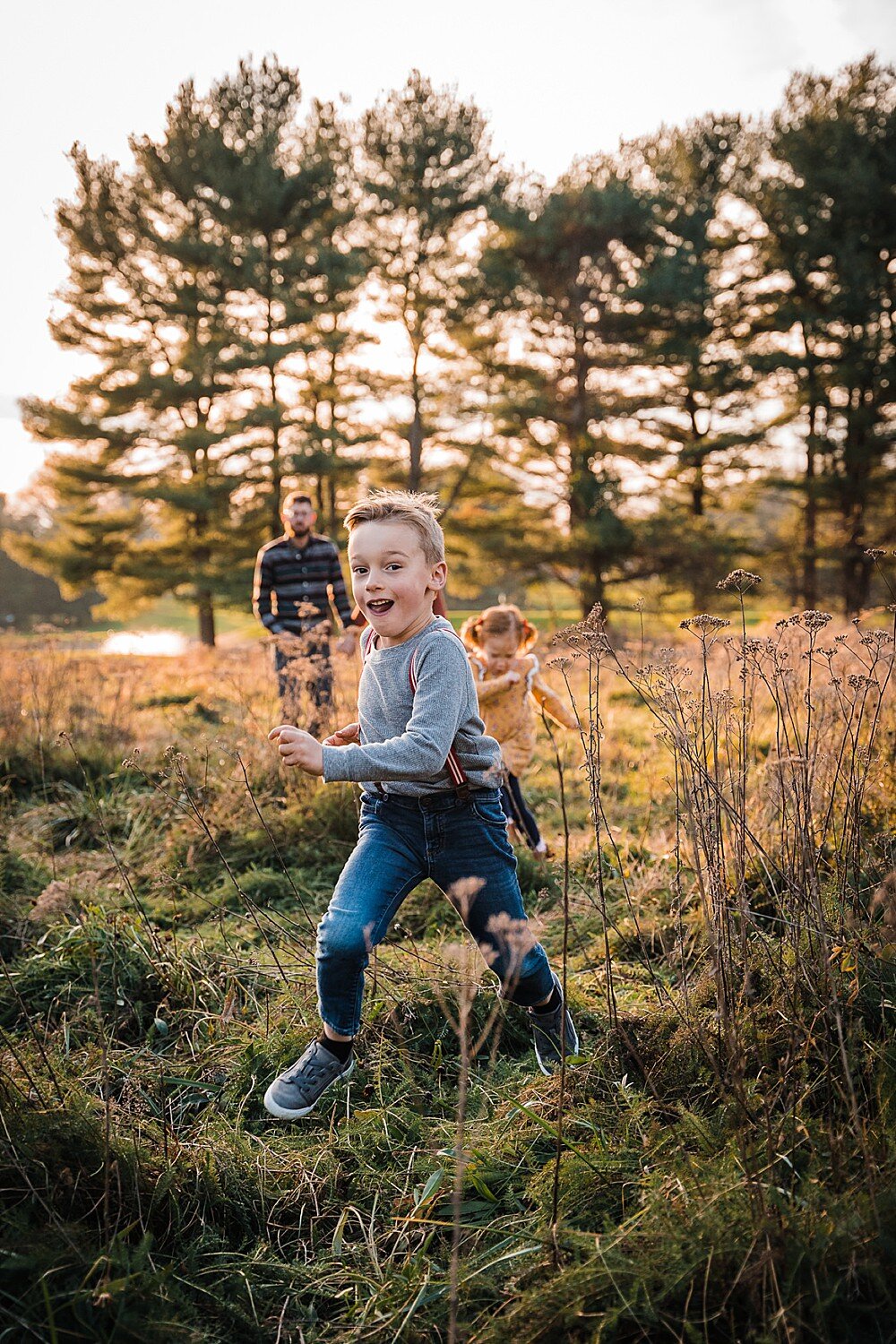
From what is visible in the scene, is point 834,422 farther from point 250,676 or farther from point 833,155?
point 250,676

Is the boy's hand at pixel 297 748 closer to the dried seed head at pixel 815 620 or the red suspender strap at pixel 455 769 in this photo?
the red suspender strap at pixel 455 769

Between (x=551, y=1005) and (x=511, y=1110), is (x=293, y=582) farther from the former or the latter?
(x=511, y=1110)

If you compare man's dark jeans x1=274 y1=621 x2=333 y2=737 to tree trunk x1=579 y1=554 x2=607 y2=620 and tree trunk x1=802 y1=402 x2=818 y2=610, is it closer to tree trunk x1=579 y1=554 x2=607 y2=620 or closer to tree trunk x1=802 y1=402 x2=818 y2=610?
tree trunk x1=579 y1=554 x2=607 y2=620

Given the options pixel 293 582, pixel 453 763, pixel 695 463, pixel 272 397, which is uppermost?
pixel 272 397

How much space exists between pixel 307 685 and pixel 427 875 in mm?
3124

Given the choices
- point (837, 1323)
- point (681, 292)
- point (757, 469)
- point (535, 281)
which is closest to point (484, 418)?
point (535, 281)

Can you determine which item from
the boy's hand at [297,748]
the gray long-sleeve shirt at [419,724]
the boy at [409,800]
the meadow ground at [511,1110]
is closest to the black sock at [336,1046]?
the boy at [409,800]

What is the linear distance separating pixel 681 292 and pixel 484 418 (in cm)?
543

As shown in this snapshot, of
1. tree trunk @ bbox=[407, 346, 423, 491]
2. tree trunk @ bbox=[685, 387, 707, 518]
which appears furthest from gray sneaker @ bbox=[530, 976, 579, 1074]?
tree trunk @ bbox=[407, 346, 423, 491]

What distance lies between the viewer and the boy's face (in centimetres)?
223

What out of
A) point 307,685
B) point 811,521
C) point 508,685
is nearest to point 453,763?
point 508,685

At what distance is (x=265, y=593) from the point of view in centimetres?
675

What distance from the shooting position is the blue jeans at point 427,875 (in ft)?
6.93

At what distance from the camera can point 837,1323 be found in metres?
1.32
